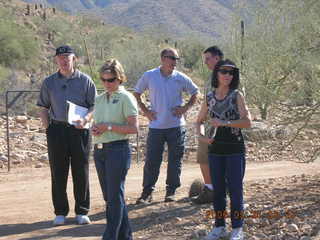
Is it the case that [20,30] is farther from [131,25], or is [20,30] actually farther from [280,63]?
[131,25]

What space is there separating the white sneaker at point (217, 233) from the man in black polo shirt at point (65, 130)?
5.66ft

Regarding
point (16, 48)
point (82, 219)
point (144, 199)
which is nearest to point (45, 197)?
point (144, 199)

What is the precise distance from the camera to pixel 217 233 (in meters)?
5.88

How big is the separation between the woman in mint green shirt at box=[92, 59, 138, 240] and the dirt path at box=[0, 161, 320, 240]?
93 centimetres

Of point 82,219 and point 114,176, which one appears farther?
point 82,219

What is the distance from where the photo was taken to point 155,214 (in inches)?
284

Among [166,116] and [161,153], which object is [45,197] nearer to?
[161,153]

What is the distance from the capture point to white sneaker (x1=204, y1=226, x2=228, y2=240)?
5855 mm

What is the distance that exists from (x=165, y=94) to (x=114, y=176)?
7.37 ft

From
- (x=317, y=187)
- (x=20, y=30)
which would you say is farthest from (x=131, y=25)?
(x=317, y=187)

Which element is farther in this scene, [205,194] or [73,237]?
[205,194]

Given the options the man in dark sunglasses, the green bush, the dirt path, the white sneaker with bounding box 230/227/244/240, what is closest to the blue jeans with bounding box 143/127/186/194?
the man in dark sunglasses

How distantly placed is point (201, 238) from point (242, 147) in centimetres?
89

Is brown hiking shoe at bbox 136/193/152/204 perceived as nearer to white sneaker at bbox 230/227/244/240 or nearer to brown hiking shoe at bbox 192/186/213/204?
brown hiking shoe at bbox 192/186/213/204
